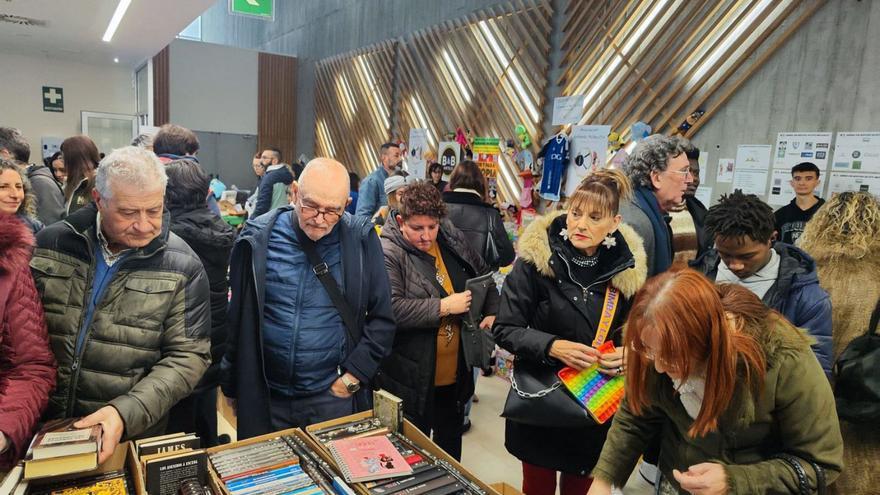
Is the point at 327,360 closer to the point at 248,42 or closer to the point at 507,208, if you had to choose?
the point at 507,208

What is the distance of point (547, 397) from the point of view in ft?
5.77

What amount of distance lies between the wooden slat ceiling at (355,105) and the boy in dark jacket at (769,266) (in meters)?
6.85

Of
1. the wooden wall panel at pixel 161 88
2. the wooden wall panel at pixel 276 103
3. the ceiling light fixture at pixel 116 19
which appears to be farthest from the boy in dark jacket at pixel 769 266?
the wooden wall panel at pixel 276 103

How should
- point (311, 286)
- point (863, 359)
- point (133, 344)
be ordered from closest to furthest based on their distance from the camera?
point (133, 344)
point (863, 359)
point (311, 286)

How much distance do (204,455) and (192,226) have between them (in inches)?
53.3

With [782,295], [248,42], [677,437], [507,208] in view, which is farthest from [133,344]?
[248,42]

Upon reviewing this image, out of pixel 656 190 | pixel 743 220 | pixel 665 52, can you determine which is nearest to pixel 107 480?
pixel 743 220

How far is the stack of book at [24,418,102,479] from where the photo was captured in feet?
3.56

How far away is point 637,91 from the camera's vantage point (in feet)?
15.1

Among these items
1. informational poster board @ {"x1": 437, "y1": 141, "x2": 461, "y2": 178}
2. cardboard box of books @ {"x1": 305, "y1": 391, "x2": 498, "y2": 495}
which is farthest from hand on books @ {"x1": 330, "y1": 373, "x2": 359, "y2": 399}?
informational poster board @ {"x1": 437, "y1": 141, "x2": 461, "y2": 178}

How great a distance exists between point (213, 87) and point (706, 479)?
1019 cm

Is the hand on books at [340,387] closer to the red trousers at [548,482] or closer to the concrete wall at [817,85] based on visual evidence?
the red trousers at [548,482]

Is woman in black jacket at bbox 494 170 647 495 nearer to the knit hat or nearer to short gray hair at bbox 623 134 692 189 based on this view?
short gray hair at bbox 623 134 692 189

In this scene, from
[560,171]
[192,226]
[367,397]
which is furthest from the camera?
[560,171]
